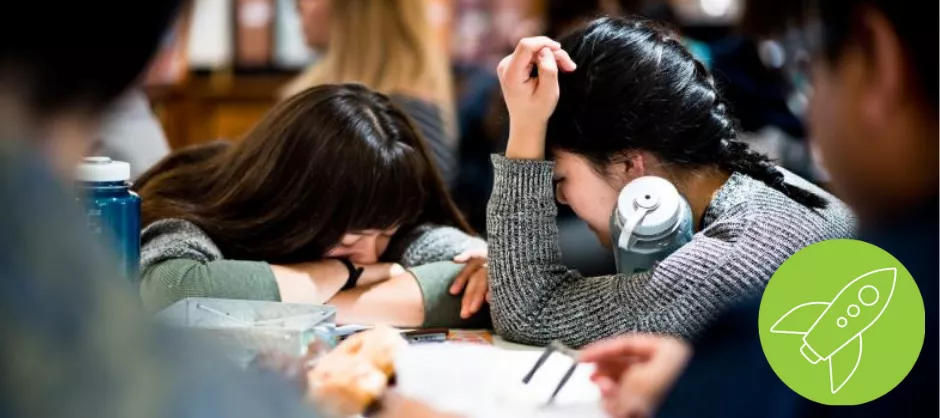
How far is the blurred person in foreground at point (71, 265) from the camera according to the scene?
39 cm

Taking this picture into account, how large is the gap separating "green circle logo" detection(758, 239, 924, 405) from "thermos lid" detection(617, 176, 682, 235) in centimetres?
15

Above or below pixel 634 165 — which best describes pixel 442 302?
below

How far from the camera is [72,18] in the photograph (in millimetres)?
417

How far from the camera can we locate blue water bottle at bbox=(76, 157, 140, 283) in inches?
32.4

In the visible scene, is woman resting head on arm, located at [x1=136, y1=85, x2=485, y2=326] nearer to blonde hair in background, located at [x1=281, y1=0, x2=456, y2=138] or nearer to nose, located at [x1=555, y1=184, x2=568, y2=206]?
nose, located at [x1=555, y1=184, x2=568, y2=206]

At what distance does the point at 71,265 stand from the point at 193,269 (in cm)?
60

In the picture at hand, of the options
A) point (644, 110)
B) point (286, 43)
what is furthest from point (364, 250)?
point (286, 43)

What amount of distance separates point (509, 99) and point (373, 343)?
10.0 inches

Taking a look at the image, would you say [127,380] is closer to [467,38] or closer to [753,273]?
[753,273]

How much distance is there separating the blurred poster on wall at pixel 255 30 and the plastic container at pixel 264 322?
6.71 feet

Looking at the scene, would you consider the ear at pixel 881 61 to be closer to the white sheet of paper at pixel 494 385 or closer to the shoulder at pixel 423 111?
the white sheet of paper at pixel 494 385

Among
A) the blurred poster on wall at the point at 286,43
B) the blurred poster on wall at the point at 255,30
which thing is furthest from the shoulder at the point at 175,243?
the blurred poster on wall at the point at 255,30

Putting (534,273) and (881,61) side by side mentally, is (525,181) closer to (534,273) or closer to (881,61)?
(534,273)

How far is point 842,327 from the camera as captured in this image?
711 mm
